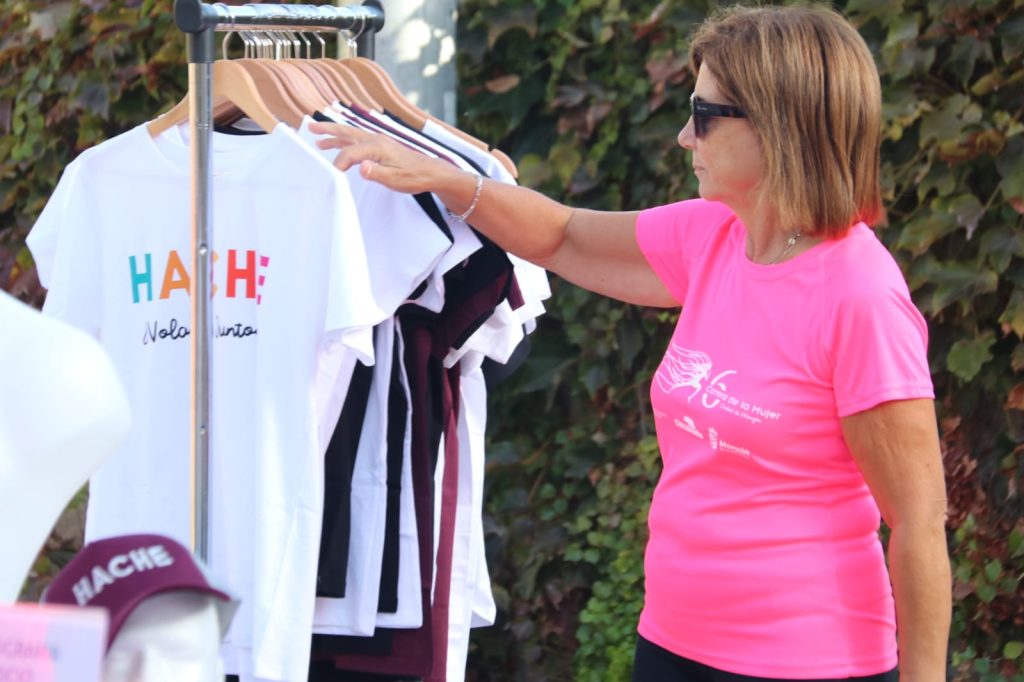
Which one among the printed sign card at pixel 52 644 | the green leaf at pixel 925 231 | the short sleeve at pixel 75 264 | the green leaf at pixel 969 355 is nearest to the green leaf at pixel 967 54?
the green leaf at pixel 925 231

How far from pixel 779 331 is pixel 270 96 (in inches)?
37.8

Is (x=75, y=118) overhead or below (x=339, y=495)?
overhead

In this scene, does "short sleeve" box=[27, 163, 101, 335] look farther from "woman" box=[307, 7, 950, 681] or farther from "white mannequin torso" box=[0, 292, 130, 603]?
"white mannequin torso" box=[0, 292, 130, 603]

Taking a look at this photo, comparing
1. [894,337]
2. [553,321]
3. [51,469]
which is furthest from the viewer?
[553,321]

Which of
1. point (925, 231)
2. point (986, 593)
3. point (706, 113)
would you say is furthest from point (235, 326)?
point (986, 593)

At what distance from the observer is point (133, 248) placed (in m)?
2.35

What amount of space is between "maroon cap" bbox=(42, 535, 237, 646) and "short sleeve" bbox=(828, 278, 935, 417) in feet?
3.51

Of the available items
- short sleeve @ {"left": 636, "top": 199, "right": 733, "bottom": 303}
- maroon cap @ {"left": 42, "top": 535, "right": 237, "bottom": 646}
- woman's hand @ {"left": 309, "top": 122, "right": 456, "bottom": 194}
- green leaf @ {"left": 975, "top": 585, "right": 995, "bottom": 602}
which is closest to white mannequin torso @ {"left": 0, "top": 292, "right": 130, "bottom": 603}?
maroon cap @ {"left": 42, "top": 535, "right": 237, "bottom": 646}

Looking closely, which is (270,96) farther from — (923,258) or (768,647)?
(923,258)

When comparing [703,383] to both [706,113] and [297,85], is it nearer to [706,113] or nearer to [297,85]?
[706,113]

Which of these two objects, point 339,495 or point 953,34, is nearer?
point 339,495

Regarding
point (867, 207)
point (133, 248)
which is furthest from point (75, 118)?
point (867, 207)

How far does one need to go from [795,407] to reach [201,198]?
935 mm

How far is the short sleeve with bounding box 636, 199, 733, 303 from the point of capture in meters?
2.22
